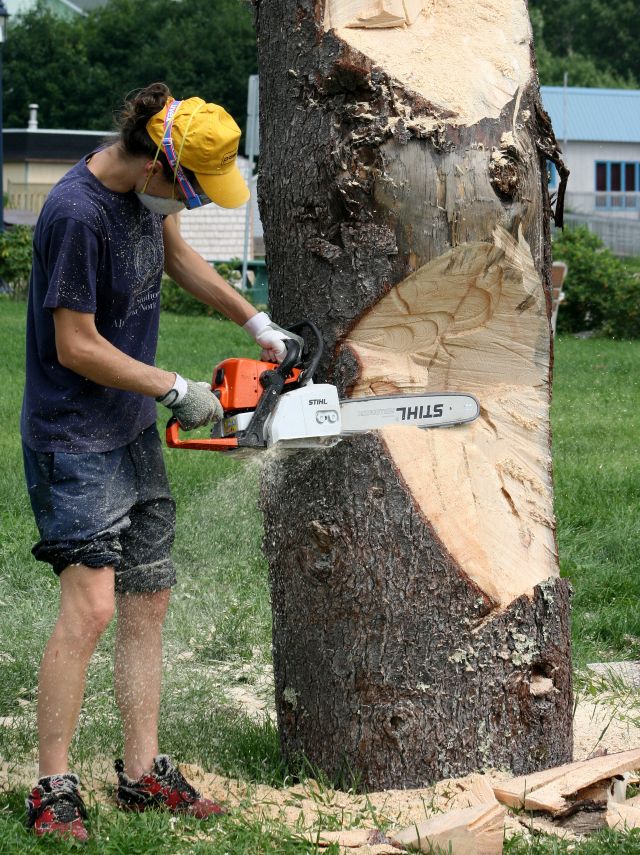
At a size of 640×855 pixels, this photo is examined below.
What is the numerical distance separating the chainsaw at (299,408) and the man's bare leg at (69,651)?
40 cm

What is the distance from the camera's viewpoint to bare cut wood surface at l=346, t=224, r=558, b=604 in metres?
2.69

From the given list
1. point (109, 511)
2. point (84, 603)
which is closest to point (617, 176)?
point (109, 511)

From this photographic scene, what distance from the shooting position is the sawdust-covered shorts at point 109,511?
101 inches

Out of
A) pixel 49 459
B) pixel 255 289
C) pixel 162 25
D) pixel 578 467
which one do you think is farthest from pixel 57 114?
pixel 49 459

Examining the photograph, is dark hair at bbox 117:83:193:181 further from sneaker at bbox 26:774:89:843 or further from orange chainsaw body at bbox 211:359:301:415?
sneaker at bbox 26:774:89:843

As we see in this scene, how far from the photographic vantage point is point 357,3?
2.63 metres

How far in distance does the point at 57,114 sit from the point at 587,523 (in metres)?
43.1

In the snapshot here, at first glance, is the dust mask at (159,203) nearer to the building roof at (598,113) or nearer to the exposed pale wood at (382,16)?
the exposed pale wood at (382,16)

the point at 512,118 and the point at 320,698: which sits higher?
the point at 512,118

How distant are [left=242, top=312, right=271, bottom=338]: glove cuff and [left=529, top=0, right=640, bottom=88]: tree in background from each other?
183ft

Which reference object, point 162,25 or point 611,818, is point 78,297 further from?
point 162,25

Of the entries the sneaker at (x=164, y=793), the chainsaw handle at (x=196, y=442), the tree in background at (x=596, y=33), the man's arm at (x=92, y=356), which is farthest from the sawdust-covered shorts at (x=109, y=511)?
the tree in background at (x=596, y=33)

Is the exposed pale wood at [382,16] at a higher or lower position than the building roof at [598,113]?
lower

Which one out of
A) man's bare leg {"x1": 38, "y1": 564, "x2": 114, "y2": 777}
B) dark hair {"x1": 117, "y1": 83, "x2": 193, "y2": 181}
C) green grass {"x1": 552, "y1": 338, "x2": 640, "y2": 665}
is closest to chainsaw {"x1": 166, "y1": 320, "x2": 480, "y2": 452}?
man's bare leg {"x1": 38, "y1": 564, "x2": 114, "y2": 777}
